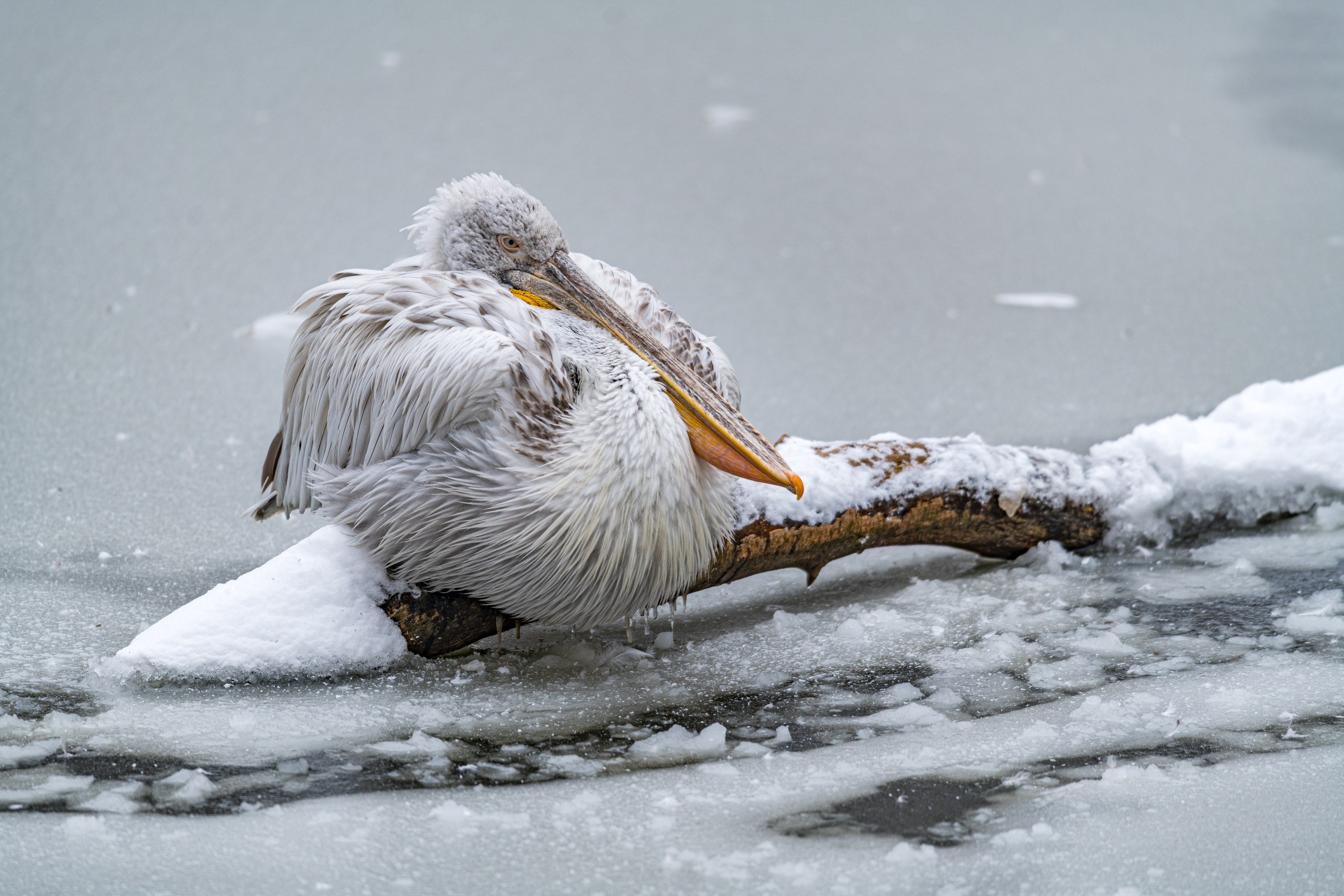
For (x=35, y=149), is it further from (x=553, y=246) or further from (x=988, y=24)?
(x=988, y=24)

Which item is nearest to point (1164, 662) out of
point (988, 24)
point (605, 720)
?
point (605, 720)

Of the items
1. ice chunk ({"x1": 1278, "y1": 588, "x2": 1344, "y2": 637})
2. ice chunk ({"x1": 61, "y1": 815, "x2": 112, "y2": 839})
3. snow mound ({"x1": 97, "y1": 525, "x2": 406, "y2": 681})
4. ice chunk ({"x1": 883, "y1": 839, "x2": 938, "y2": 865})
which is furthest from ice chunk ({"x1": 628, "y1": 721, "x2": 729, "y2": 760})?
ice chunk ({"x1": 1278, "y1": 588, "x2": 1344, "y2": 637})

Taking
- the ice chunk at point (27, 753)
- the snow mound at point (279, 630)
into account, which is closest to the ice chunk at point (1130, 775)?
the snow mound at point (279, 630)

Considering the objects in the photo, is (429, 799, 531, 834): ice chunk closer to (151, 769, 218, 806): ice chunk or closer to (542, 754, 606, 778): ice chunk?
(542, 754, 606, 778): ice chunk

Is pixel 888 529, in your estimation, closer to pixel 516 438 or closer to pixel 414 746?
pixel 516 438

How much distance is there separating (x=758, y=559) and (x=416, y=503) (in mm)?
789

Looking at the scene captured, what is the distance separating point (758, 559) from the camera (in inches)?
109

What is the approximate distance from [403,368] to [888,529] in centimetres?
117

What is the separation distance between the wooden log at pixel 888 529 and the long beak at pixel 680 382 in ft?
0.75

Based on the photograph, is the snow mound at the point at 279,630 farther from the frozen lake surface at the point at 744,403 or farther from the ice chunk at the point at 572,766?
the ice chunk at the point at 572,766

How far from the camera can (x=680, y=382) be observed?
263 cm

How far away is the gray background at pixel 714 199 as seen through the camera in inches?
149

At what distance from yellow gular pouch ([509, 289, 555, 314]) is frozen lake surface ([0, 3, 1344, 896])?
2.50ft

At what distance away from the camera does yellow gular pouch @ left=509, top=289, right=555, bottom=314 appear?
111 inches
